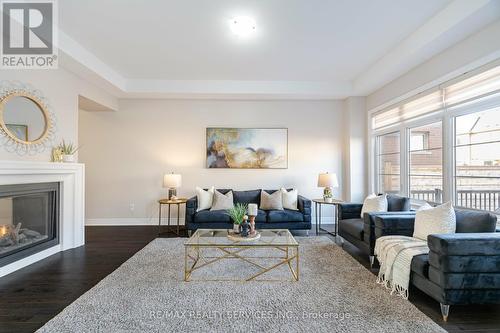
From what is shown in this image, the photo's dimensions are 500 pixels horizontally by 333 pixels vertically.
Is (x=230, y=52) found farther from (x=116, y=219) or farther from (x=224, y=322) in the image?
(x=116, y=219)

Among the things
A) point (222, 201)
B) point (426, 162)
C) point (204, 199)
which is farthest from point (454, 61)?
point (204, 199)

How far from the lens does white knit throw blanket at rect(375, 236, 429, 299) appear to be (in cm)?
248

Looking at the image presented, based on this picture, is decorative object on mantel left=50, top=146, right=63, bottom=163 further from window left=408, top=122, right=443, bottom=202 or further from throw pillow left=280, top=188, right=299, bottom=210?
window left=408, top=122, right=443, bottom=202

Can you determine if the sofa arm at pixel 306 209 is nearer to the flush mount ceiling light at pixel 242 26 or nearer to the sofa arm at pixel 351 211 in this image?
the sofa arm at pixel 351 211

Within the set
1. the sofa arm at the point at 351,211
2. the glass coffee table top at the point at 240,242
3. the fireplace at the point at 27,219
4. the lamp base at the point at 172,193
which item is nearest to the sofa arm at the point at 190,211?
the lamp base at the point at 172,193

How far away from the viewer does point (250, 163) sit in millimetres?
5609

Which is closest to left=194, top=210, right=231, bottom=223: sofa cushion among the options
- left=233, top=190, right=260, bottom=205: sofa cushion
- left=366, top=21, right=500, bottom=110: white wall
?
left=233, top=190, right=260, bottom=205: sofa cushion

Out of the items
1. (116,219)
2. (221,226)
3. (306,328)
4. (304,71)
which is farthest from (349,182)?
(116,219)

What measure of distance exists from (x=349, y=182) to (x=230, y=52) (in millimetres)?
3548

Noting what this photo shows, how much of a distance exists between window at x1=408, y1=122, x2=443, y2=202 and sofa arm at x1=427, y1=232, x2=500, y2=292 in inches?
65.0

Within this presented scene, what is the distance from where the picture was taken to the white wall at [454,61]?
108 inches

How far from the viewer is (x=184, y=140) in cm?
563

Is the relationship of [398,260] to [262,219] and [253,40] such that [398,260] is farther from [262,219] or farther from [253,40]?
[253,40]

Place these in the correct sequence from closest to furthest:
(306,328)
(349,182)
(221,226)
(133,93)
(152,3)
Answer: (306,328) → (152,3) → (221,226) → (133,93) → (349,182)
